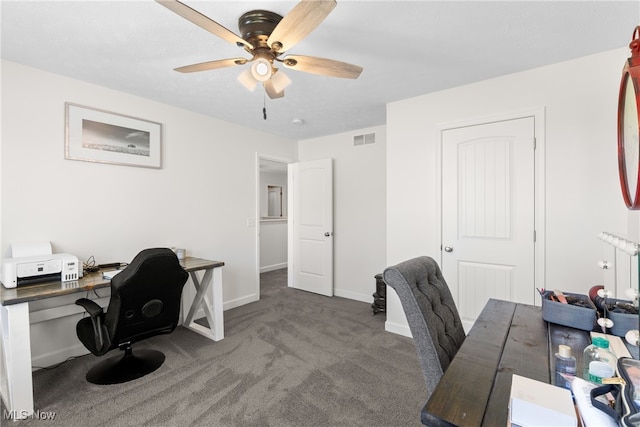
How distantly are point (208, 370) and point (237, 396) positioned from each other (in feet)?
1.51

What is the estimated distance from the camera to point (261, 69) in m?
1.73

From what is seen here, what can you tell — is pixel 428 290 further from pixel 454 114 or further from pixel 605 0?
pixel 454 114

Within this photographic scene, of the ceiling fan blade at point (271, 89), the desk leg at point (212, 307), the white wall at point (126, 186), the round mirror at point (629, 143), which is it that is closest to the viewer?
the round mirror at point (629, 143)

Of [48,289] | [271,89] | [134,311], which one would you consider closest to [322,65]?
[271,89]

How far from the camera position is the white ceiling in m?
1.68

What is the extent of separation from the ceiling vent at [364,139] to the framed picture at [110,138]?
2.52 metres

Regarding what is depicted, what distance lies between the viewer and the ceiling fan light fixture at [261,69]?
1.71 metres

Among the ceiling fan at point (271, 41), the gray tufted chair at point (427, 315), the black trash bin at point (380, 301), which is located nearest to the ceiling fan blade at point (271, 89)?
the ceiling fan at point (271, 41)

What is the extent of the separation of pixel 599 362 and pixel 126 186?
11.6ft

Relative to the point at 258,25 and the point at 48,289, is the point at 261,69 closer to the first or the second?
the point at 258,25

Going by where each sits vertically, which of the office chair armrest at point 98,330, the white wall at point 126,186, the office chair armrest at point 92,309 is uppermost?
the white wall at point 126,186

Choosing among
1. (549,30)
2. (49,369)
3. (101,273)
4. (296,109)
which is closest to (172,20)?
(296,109)

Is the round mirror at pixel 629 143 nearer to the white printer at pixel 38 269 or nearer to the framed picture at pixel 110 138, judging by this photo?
the white printer at pixel 38 269

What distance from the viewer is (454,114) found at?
2.79 meters
